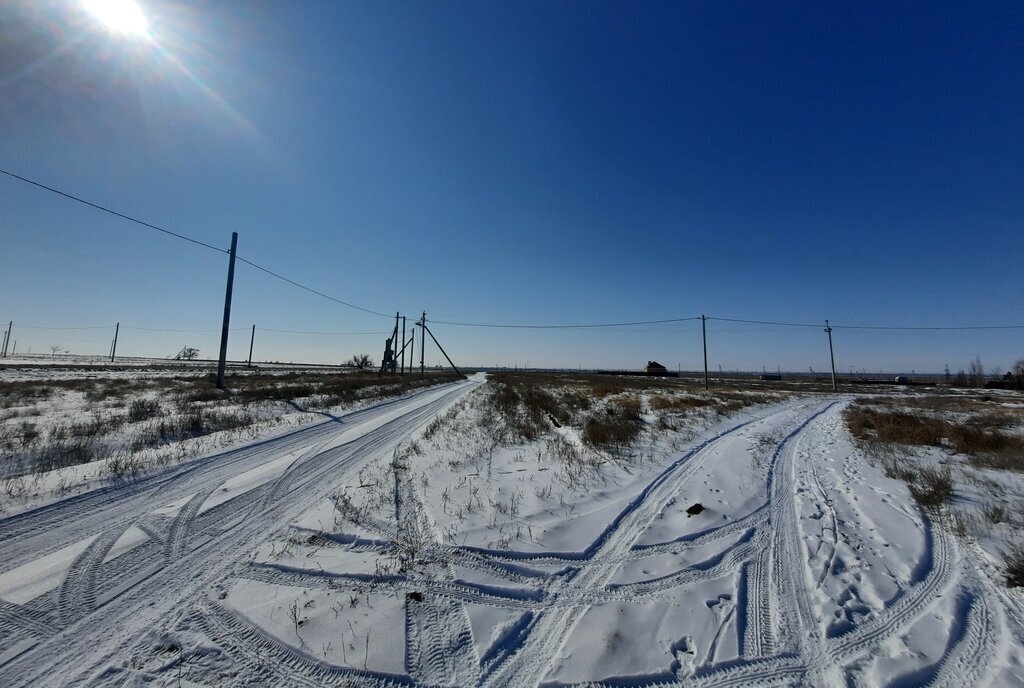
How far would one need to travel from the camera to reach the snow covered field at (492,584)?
2.78 meters

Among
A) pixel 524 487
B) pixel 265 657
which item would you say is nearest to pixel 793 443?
pixel 524 487

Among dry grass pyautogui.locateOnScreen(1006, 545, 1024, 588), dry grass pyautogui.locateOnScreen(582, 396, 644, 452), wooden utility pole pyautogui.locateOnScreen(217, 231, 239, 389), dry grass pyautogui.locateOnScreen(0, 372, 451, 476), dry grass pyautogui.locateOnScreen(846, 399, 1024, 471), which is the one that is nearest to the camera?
dry grass pyautogui.locateOnScreen(1006, 545, 1024, 588)

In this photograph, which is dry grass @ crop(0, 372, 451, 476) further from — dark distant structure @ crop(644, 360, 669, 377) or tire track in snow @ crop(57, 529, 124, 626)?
dark distant structure @ crop(644, 360, 669, 377)

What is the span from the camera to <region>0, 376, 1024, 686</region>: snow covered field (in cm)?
278

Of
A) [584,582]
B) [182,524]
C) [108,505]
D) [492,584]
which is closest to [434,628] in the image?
[492,584]

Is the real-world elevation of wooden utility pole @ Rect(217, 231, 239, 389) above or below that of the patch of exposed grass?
above

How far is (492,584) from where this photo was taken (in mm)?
3900

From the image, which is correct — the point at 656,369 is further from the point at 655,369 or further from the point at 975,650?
the point at 975,650

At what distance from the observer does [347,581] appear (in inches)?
149

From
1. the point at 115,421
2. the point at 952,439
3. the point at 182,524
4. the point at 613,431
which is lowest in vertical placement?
the point at 182,524

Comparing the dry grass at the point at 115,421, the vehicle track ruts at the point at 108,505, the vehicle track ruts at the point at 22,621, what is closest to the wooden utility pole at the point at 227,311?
the dry grass at the point at 115,421

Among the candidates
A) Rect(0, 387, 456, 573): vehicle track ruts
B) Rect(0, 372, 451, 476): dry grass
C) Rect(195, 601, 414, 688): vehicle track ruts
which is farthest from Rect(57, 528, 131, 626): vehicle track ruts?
Rect(0, 372, 451, 476): dry grass

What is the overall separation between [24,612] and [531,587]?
4.52 meters

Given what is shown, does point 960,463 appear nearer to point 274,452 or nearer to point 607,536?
point 607,536
